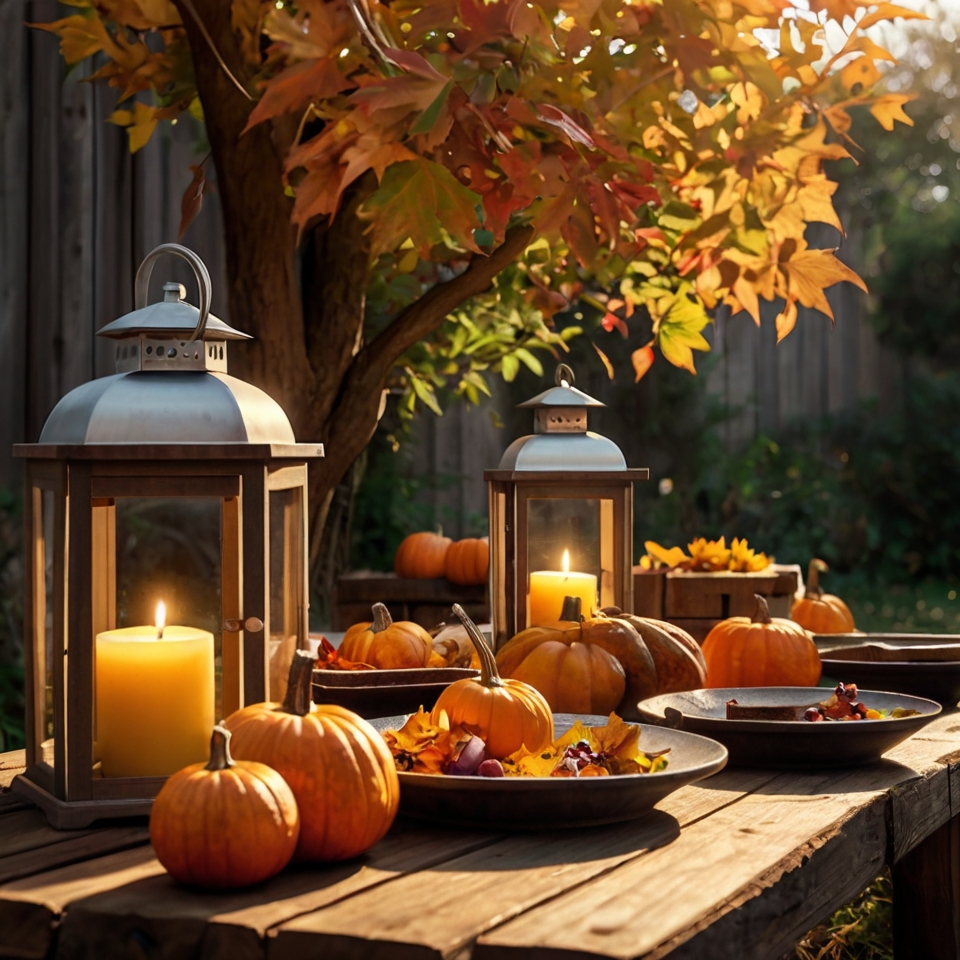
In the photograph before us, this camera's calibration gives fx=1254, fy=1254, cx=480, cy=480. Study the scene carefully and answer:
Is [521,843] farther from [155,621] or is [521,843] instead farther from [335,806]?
[155,621]

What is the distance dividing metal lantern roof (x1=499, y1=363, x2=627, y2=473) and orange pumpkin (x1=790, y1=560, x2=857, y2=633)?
1.02 meters

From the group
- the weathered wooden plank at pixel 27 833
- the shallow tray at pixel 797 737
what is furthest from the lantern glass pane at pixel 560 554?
the weathered wooden plank at pixel 27 833

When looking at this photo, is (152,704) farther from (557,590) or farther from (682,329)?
(682,329)

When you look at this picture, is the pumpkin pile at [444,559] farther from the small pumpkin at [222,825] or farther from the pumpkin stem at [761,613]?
the small pumpkin at [222,825]

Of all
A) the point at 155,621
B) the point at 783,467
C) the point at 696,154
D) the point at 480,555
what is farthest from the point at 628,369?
the point at 155,621

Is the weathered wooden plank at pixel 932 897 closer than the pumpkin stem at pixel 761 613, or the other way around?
the pumpkin stem at pixel 761 613

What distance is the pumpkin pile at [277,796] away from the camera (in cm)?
100

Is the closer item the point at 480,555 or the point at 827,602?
the point at 827,602

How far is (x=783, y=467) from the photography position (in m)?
6.96

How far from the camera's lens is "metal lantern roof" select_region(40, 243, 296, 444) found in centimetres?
124

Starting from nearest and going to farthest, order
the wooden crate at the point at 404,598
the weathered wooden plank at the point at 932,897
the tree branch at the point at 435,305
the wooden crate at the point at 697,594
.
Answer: the tree branch at the point at 435,305 < the weathered wooden plank at the point at 932,897 < the wooden crate at the point at 697,594 < the wooden crate at the point at 404,598

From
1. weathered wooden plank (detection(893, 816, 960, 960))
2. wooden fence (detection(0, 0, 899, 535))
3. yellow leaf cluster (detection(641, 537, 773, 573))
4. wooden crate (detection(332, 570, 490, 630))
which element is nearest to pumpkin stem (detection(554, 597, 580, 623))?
weathered wooden plank (detection(893, 816, 960, 960))

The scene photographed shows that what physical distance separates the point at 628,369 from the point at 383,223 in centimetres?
463

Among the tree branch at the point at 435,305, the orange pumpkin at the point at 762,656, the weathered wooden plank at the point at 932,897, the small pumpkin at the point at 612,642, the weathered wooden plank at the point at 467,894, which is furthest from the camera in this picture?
the weathered wooden plank at the point at 932,897
